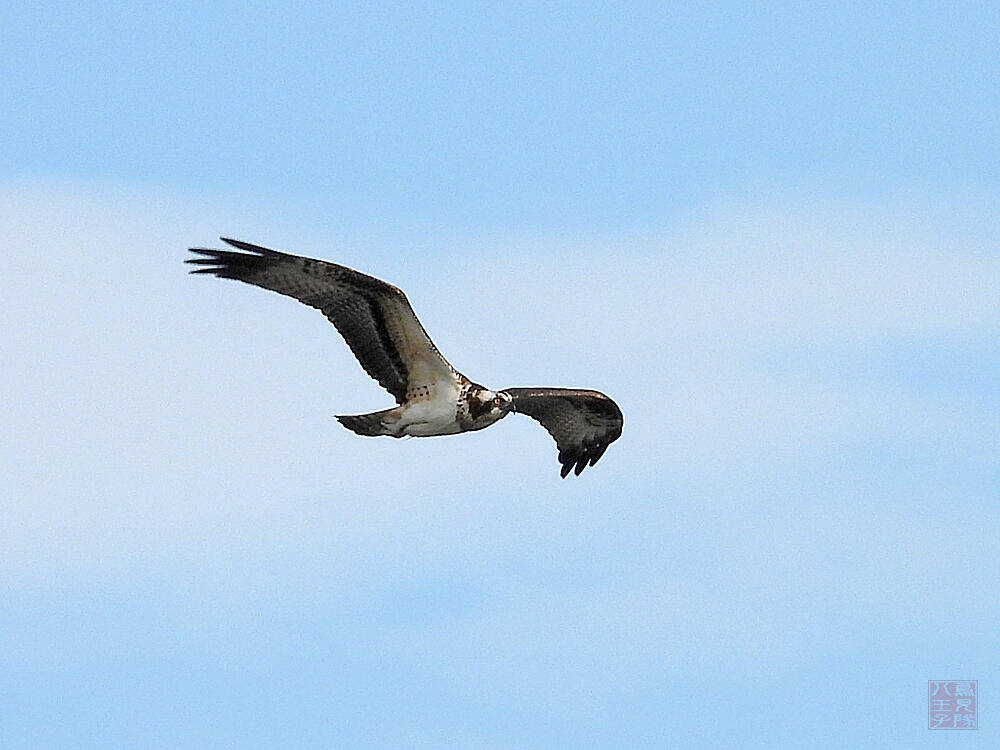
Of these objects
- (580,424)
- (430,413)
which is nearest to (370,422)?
(430,413)

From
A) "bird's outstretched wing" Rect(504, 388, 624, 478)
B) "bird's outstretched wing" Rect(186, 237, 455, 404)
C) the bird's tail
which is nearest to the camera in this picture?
"bird's outstretched wing" Rect(186, 237, 455, 404)

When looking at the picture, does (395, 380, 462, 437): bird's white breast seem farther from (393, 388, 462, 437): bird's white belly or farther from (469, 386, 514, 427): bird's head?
(469, 386, 514, 427): bird's head

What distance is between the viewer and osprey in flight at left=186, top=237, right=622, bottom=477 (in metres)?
21.7

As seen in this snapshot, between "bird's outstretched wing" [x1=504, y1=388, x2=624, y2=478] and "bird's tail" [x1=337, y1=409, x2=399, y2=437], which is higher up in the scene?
"bird's outstretched wing" [x1=504, y1=388, x2=624, y2=478]

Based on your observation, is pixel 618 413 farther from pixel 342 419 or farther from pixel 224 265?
pixel 224 265

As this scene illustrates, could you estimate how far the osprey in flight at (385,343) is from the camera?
21688 millimetres

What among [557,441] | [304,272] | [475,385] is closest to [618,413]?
[557,441]

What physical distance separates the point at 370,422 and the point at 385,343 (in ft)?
2.82

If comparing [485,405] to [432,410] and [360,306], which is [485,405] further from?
[360,306]

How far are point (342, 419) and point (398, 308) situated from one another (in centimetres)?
140

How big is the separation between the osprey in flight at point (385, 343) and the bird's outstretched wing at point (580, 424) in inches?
47.3

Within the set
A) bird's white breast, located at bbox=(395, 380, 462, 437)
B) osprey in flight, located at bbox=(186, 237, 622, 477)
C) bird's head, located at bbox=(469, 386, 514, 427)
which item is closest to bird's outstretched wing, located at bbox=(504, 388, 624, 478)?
osprey in flight, located at bbox=(186, 237, 622, 477)

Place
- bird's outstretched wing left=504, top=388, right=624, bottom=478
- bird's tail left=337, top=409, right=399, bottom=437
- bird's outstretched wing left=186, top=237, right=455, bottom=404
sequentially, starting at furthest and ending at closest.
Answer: bird's outstretched wing left=504, top=388, right=624, bottom=478
bird's tail left=337, top=409, right=399, bottom=437
bird's outstretched wing left=186, top=237, right=455, bottom=404

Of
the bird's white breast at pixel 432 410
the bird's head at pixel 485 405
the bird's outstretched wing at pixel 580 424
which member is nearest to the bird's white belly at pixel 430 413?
the bird's white breast at pixel 432 410
